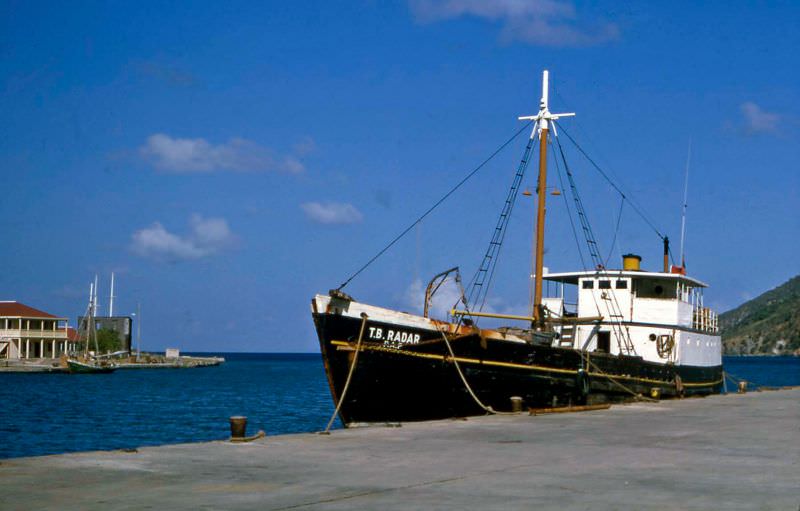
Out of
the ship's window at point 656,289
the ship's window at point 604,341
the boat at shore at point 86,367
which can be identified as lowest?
the boat at shore at point 86,367

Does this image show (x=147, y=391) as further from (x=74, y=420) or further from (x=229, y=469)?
(x=229, y=469)

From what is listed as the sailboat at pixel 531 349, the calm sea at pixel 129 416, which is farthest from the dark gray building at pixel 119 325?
the sailboat at pixel 531 349

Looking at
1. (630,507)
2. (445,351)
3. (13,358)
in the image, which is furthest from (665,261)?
(13,358)

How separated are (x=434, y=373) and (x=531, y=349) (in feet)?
10.9

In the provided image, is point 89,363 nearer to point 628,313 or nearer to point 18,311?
point 18,311

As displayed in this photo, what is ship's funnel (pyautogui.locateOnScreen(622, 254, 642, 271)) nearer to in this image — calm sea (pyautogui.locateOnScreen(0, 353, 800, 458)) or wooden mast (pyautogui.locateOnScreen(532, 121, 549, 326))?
wooden mast (pyautogui.locateOnScreen(532, 121, 549, 326))

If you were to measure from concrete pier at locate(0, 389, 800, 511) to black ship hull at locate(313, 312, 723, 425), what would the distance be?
4.48 meters

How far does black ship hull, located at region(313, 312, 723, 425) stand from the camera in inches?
961

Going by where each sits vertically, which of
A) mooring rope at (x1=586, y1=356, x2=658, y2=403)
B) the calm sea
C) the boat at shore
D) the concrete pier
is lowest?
the calm sea

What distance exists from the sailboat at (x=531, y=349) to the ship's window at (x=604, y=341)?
4 centimetres

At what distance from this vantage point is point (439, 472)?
43.0 feet

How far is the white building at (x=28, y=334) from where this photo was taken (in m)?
111

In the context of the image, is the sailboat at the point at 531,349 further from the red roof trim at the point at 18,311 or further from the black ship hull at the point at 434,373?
the red roof trim at the point at 18,311

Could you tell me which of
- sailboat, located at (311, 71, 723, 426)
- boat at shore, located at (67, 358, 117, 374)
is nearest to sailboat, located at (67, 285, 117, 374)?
boat at shore, located at (67, 358, 117, 374)
